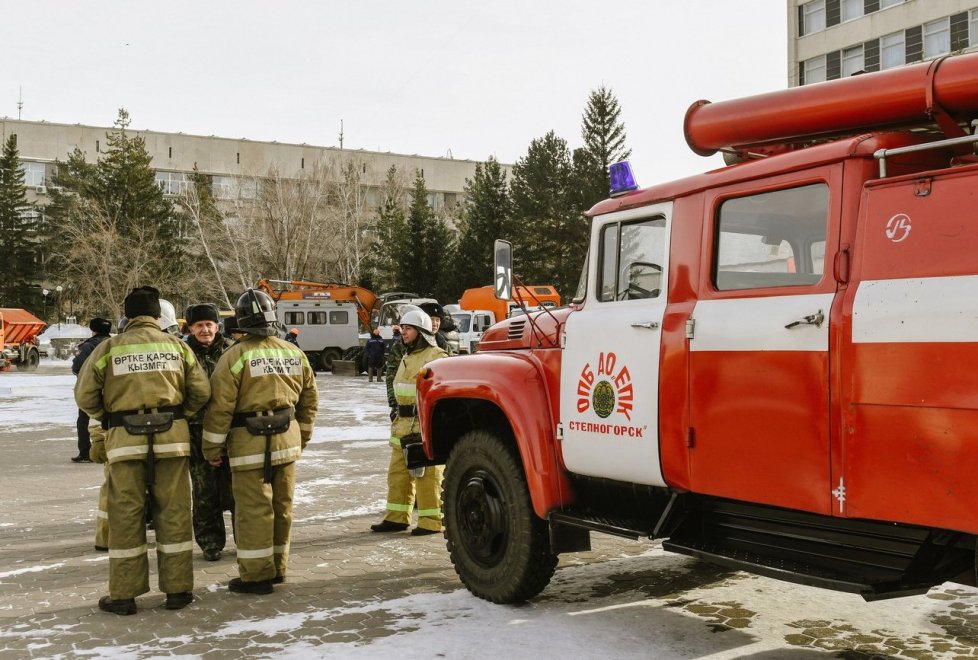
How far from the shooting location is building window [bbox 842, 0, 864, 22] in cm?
4806

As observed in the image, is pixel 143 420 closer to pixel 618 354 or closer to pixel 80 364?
pixel 618 354

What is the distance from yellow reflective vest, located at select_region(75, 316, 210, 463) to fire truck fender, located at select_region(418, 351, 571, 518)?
1.61m

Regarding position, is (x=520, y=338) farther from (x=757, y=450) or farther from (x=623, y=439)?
(x=757, y=450)

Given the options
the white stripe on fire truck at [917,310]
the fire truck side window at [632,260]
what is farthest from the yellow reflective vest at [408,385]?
the white stripe on fire truck at [917,310]

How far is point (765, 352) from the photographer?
420cm

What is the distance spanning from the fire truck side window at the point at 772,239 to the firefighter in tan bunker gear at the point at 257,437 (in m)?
3.01

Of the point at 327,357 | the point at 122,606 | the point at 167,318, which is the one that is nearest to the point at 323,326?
the point at 327,357

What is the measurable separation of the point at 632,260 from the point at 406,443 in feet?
11.2

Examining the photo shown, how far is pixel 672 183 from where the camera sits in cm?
501

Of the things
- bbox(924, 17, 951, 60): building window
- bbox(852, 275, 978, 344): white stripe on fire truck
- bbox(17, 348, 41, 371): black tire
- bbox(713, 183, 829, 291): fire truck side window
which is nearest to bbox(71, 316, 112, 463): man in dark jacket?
bbox(713, 183, 829, 291): fire truck side window

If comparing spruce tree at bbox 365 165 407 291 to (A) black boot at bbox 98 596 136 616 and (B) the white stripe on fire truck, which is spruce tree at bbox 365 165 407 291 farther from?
(B) the white stripe on fire truck

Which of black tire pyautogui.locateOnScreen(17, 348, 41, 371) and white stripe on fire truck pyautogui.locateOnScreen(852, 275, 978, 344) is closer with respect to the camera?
white stripe on fire truck pyautogui.locateOnScreen(852, 275, 978, 344)

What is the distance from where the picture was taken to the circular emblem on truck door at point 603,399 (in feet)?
16.4

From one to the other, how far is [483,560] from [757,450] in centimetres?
221
